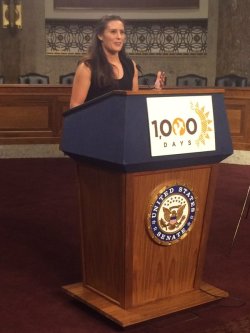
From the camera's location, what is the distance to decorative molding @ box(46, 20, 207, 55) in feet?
40.9

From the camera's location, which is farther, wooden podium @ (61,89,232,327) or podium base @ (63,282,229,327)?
podium base @ (63,282,229,327)

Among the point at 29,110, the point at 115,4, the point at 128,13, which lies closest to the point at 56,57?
the point at 115,4

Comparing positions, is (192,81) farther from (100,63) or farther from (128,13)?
(100,63)

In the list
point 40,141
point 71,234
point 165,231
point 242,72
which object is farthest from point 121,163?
point 242,72

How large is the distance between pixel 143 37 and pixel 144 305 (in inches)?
402

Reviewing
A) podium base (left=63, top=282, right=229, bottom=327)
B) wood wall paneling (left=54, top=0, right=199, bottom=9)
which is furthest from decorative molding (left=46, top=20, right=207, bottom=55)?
podium base (left=63, top=282, right=229, bottom=327)

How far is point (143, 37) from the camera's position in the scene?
12.6 m

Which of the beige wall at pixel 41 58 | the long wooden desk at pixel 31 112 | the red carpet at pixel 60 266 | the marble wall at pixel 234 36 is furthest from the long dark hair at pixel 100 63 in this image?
the beige wall at pixel 41 58

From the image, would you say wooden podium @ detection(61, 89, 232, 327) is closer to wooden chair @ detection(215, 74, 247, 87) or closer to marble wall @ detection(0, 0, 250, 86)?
wooden chair @ detection(215, 74, 247, 87)

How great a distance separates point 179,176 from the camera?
292cm

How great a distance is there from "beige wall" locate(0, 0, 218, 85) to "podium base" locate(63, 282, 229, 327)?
9409 mm

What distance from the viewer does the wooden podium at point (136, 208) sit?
270 centimetres

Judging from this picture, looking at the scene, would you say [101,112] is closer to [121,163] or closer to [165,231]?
[121,163]

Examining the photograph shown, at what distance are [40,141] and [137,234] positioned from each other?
617cm
